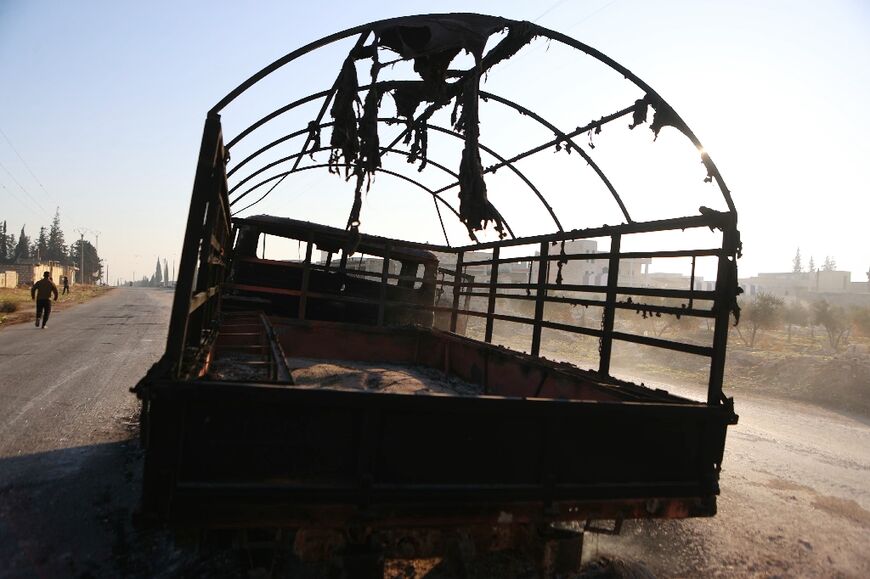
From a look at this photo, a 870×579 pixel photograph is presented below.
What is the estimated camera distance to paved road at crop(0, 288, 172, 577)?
3.08 m

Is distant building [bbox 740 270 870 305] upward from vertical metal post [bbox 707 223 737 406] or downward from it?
upward

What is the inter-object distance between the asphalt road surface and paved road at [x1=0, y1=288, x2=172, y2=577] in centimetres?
1

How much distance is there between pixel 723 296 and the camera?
3.26 m

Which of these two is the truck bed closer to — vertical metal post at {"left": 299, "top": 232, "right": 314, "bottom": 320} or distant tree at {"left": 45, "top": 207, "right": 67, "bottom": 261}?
vertical metal post at {"left": 299, "top": 232, "right": 314, "bottom": 320}

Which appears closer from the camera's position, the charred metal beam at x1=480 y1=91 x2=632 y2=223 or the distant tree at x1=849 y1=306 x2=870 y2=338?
the charred metal beam at x1=480 y1=91 x2=632 y2=223

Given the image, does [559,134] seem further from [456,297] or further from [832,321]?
[832,321]

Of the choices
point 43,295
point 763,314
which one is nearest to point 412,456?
point 43,295

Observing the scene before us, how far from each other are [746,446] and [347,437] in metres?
8.03

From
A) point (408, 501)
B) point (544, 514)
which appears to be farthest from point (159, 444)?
point (544, 514)

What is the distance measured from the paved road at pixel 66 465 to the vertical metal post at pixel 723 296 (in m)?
3.88

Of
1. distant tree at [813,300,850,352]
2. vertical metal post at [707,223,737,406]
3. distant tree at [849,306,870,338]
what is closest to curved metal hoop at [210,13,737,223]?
vertical metal post at [707,223,737,406]

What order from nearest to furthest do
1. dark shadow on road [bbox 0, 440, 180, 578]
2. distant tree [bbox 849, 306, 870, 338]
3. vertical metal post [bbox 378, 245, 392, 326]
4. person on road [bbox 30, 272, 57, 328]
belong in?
1. dark shadow on road [bbox 0, 440, 180, 578]
2. vertical metal post [bbox 378, 245, 392, 326]
3. person on road [bbox 30, 272, 57, 328]
4. distant tree [bbox 849, 306, 870, 338]

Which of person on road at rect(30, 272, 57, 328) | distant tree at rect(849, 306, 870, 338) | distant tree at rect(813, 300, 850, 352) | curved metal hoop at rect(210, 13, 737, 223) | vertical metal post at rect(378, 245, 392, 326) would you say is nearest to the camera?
curved metal hoop at rect(210, 13, 737, 223)

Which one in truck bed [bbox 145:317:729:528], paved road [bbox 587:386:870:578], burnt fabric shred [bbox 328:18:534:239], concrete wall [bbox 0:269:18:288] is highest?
burnt fabric shred [bbox 328:18:534:239]
